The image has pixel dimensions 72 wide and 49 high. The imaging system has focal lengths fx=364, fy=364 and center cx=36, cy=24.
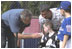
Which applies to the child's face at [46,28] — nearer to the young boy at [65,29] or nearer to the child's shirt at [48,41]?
the child's shirt at [48,41]

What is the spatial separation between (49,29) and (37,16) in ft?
1.31

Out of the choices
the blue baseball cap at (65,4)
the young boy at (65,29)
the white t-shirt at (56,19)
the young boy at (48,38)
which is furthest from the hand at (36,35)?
the blue baseball cap at (65,4)

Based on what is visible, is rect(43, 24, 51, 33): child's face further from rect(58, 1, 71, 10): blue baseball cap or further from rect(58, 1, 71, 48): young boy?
rect(58, 1, 71, 10): blue baseball cap

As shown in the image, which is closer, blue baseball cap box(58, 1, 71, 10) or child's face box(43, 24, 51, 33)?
blue baseball cap box(58, 1, 71, 10)

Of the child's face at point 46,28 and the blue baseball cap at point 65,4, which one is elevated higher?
the blue baseball cap at point 65,4

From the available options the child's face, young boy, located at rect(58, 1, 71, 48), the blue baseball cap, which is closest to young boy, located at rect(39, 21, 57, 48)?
the child's face

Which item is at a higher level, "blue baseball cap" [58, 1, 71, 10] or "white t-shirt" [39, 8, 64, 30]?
"blue baseball cap" [58, 1, 71, 10]

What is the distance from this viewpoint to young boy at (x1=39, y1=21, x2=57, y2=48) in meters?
7.94

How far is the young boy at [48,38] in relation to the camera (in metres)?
7.94

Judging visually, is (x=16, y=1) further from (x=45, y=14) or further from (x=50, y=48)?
(x=50, y=48)

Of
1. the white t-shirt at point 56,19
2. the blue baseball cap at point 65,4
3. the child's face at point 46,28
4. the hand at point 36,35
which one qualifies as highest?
the blue baseball cap at point 65,4

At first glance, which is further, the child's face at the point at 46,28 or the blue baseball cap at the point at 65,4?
the child's face at the point at 46,28

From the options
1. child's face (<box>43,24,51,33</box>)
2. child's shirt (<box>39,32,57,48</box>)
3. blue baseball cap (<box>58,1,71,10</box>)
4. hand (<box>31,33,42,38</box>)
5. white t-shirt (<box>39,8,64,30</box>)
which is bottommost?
child's shirt (<box>39,32,57,48</box>)

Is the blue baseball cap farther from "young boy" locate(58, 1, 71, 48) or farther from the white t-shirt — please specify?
the white t-shirt
